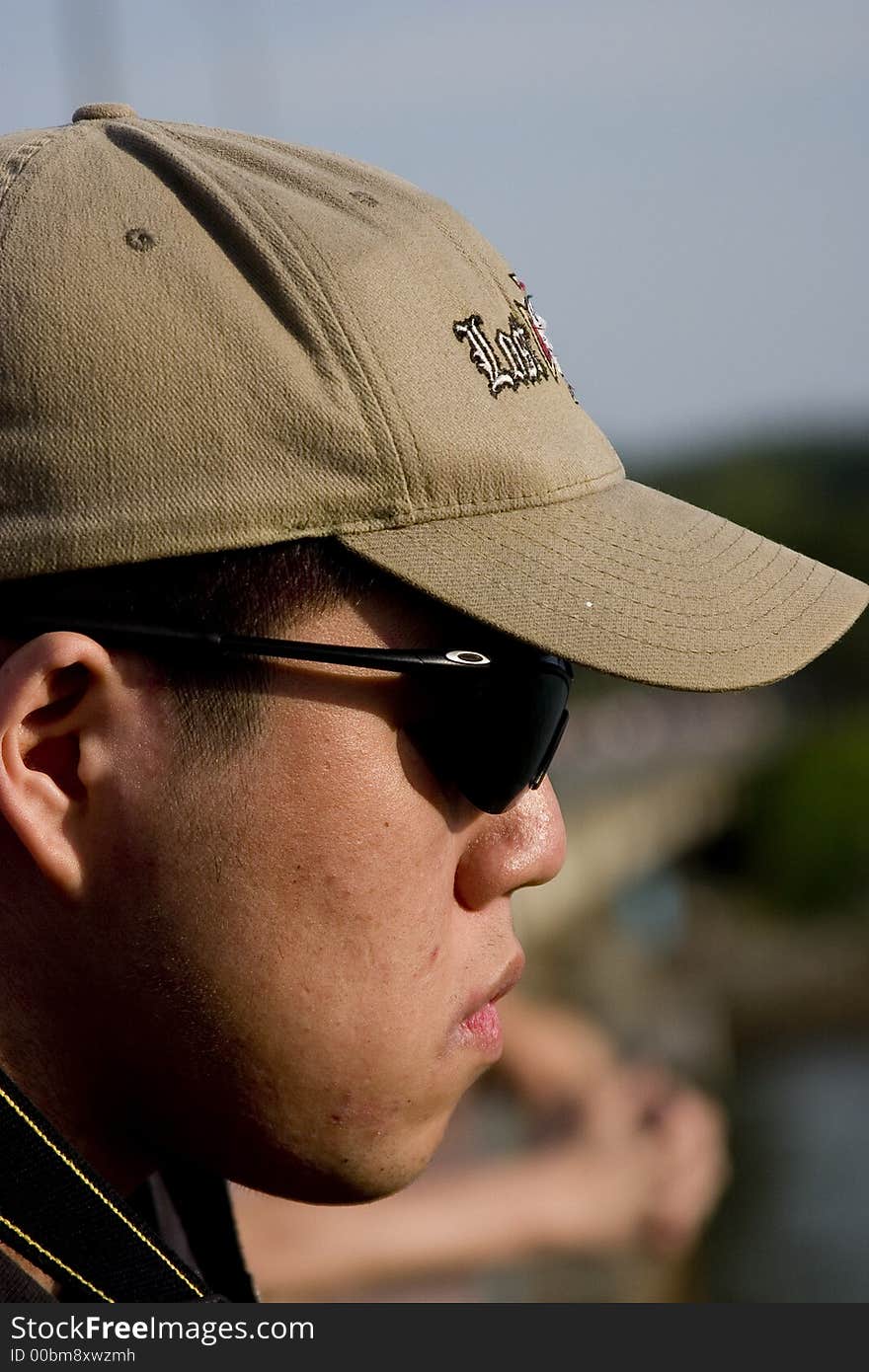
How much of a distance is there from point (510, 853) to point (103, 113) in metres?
1.42

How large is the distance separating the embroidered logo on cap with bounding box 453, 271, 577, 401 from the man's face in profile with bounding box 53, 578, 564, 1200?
0.38 m

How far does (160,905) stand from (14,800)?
26 cm

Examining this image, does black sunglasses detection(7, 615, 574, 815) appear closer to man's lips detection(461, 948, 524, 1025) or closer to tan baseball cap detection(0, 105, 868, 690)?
tan baseball cap detection(0, 105, 868, 690)

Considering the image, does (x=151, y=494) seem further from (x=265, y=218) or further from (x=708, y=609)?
(x=708, y=609)

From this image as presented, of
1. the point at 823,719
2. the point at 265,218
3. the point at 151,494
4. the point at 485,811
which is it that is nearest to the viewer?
the point at 151,494

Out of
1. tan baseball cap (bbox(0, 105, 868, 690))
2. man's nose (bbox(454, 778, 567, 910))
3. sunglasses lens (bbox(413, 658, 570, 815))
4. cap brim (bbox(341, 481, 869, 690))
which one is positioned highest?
tan baseball cap (bbox(0, 105, 868, 690))

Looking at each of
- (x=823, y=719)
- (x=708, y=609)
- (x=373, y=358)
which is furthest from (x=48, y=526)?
(x=823, y=719)

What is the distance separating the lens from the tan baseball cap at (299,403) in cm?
238

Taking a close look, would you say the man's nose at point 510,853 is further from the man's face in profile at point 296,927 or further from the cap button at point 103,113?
the cap button at point 103,113

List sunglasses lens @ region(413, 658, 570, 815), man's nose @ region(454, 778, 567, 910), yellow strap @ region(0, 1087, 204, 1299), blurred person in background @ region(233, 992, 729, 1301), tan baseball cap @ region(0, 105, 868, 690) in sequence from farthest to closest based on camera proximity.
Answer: blurred person in background @ region(233, 992, 729, 1301) → man's nose @ region(454, 778, 567, 910) → sunglasses lens @ region(413, 658, 570, 815) → yellow strap @ region(0, 1087, 204, 1299) → tan baseball cap @ region(0, 105, 868, 690)

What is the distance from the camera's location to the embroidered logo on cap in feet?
8.58

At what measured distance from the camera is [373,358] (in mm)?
2467

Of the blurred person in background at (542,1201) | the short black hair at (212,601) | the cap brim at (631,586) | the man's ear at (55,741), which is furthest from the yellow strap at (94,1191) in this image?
the blurred person in background at (542,1201)

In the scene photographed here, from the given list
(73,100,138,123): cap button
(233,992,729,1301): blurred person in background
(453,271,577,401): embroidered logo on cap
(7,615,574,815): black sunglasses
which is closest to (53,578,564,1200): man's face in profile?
(7,615,574,815): black sunglasses
